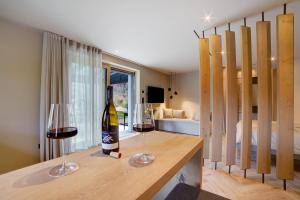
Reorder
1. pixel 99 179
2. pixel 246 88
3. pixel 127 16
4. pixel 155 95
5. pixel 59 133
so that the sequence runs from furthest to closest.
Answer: pixel 155 95 → pixel 127 16 → pixel 246 88 → pixel 59 133 → pixel 99 179

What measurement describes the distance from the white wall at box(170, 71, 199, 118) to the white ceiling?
334 centimetres

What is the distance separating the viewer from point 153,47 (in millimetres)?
3371

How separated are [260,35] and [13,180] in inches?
105

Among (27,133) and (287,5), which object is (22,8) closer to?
(27,133)

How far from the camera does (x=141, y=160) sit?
28.6 inches

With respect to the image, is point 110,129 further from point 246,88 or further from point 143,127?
point 246,88

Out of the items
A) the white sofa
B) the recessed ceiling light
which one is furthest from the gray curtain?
the white sofa

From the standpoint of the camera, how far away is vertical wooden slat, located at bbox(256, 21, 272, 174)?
6.16ft

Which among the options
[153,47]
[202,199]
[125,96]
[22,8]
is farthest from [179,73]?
[202,199]

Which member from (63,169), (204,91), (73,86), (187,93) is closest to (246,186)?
(204,91)

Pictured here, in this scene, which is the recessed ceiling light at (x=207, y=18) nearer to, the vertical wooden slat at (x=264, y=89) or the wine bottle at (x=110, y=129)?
the vertical wooden slat at (x=264, y=89)

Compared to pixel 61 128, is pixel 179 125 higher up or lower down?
lower down

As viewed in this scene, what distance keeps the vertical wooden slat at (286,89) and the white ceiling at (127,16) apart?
0.42 meters

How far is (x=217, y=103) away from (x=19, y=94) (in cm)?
317
